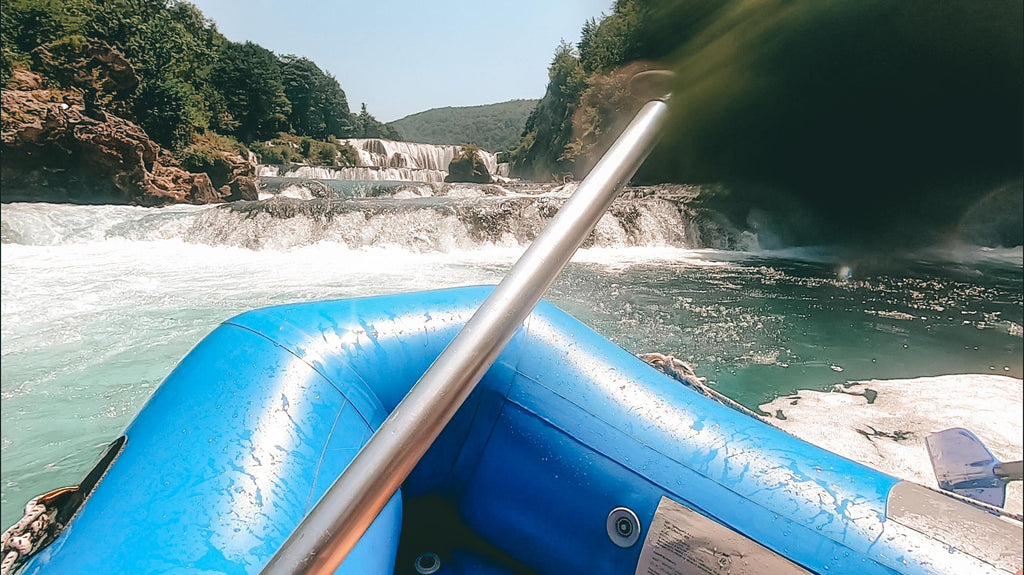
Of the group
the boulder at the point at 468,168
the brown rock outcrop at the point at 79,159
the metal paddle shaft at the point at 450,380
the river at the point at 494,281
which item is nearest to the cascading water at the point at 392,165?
the boulder at the point at 468,168

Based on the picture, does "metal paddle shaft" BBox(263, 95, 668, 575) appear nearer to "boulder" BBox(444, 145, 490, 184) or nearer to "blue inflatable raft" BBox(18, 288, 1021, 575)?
"blue inflatable raft" BBox(18, 288, 1021, 575)

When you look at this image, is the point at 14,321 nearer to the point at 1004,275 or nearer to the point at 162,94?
the point at 1004,275

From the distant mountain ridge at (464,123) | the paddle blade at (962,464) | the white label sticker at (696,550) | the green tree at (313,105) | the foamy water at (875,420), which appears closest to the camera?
the paddle blade at (962,464)

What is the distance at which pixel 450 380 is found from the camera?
414mm

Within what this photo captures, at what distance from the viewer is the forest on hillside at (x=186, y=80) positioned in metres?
4.34

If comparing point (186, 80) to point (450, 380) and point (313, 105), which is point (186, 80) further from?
point (450, 380)

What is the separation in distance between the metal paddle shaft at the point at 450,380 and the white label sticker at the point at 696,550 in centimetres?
71

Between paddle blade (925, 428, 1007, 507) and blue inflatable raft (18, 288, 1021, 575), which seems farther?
blue inflatable raft (18, 288, 1021, 575)

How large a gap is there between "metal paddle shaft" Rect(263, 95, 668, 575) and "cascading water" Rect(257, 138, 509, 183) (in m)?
20.1

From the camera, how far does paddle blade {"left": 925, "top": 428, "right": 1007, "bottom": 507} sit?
52 centimetres

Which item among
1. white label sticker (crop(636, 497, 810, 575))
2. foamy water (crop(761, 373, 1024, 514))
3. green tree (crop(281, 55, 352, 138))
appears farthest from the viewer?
green tree (crop(281, 55, 352, 138))

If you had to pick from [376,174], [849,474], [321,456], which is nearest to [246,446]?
[321,456]

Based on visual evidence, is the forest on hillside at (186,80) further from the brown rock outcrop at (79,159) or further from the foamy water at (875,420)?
the foamy water at (875,420)

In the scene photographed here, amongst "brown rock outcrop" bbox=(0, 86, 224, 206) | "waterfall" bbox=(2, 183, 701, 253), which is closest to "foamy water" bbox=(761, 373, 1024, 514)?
"brown rock outcrop" bbox=(0, 86, 224, 206)
